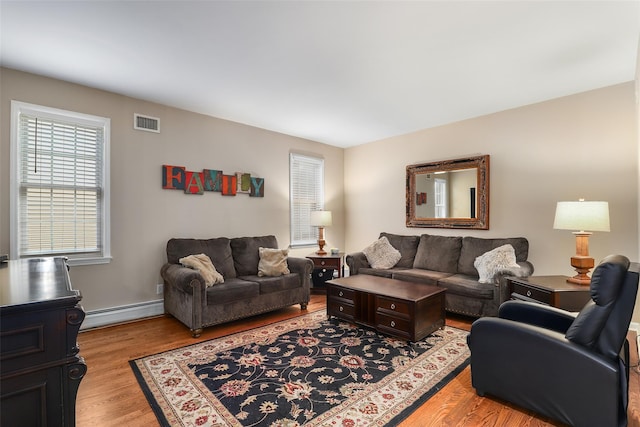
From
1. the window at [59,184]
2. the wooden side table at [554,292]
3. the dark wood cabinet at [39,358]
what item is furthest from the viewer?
the window at [59,184]

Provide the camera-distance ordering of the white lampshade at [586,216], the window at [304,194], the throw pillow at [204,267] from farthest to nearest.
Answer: the window at [304,194]
the throw pillow at [204,267]
the white lampshade at [586,216]

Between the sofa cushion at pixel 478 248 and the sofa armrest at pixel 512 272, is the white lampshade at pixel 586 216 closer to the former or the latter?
the sofa armrest at pixel 512 272

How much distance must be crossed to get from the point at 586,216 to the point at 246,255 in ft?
12.5

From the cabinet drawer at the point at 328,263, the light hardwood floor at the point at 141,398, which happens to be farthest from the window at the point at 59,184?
the cabinet drawer at the point at 328,263

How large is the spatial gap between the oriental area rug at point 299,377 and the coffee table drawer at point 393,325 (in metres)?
0.11

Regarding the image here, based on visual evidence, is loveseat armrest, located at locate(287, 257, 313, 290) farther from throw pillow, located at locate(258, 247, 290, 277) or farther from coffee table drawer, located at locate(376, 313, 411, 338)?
coffee table drawer, located at locate(376, 313, 411, 338)

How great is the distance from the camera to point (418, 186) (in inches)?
198

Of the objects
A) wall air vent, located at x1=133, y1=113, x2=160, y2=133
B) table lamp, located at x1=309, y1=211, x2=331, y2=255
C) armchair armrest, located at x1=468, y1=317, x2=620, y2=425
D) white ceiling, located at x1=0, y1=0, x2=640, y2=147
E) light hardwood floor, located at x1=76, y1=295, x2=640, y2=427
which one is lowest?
light hardwood floor, located at x1=76, y1=295, x2=640, y2=427

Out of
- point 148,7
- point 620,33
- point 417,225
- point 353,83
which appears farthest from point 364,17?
point 417,225

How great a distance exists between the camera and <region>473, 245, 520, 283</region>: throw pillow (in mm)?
3482

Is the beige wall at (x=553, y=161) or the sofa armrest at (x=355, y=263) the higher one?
the beige wall at (x=553, y=161)

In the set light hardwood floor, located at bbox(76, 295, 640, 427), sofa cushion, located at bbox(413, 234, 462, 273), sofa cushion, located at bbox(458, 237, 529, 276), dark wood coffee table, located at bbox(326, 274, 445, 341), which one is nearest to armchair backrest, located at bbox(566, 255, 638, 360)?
light hardwood floor, located at bbox(76, 295, 640, 427)

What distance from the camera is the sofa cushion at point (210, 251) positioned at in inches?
148

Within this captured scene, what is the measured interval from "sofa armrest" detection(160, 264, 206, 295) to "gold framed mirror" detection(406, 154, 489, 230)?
3.39 m
